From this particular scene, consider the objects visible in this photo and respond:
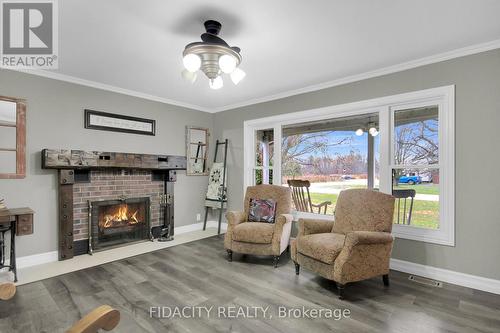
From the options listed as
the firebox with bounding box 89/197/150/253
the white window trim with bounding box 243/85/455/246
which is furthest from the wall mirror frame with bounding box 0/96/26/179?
the white window trim with bounding box 243/85/455/246

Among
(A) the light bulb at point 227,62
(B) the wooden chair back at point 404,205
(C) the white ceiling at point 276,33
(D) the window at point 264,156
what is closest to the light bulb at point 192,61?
(A) the light bulb at point 227,62

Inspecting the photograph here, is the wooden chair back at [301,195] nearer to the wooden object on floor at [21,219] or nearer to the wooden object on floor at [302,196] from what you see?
the wooden object on floor at [302,196]

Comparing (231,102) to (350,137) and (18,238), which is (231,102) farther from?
(18,238)

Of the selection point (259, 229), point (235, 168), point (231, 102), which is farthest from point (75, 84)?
point (259, 229)

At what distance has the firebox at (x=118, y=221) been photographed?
3890 mm

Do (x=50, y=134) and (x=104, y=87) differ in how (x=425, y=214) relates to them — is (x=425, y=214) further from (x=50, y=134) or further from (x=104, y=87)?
(x=50, y=134)

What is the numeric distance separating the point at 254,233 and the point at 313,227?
774 mm

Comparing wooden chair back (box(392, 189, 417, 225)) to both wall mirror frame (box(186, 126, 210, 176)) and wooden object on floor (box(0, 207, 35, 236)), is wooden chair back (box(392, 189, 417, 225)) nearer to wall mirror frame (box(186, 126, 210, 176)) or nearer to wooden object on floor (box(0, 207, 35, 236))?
wall mirror frame (box(186, 126, 210, 176))

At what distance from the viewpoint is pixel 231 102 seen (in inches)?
200

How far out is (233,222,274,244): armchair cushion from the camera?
3447 millimetres

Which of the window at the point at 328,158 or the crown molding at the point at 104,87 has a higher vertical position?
the crown molding at the point at 104,87

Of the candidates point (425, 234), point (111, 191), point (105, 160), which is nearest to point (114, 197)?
point (111, 191)

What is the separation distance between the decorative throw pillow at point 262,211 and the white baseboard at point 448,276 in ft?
5.47

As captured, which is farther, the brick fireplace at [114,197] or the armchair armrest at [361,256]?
the brick fireplace at [114,197]
